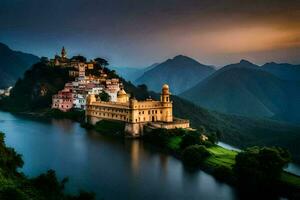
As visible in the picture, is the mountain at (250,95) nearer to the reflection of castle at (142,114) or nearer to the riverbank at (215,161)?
the reflection of castle at (142,114)

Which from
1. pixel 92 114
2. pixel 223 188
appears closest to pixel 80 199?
pixel 223 188

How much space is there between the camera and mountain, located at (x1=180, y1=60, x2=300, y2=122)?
7769 cm

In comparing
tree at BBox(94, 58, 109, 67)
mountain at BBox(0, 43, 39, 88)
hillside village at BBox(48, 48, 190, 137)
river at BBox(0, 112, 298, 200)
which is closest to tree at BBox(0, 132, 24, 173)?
river at BBox(0, 112, 298, 200)

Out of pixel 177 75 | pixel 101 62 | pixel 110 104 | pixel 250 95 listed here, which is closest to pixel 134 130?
pixel 110 104

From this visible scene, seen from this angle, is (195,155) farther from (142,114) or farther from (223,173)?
(142,114)

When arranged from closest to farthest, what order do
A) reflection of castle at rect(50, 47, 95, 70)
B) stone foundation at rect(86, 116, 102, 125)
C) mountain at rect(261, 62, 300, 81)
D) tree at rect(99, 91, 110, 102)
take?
stone foundation at rect(86, 116, 102, 125), tree at rect(99, 91, 110, 102), reflection of castle at rect(50, 47, 95, 70), mountain at rect(261, 62, 300, 81)

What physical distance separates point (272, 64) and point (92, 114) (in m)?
98.4

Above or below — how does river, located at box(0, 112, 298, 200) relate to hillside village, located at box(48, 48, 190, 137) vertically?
below

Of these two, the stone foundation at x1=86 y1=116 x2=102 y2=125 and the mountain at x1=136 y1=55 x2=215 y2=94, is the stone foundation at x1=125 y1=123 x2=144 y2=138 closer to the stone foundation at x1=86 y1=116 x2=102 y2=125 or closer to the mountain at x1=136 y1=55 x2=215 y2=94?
the stone foundation at x1=86 y1=116 x2=102 y2=125

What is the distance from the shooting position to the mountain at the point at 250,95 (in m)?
77.7

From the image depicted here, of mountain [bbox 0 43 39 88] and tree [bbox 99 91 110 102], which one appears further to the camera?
mountain [bbox 0 43 39 88]

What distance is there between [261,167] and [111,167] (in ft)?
25.2

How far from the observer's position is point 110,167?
23.7 metres

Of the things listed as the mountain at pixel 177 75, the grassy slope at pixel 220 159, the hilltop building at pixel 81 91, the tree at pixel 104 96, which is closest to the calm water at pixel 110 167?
the grassy slope at pixel 220 159
